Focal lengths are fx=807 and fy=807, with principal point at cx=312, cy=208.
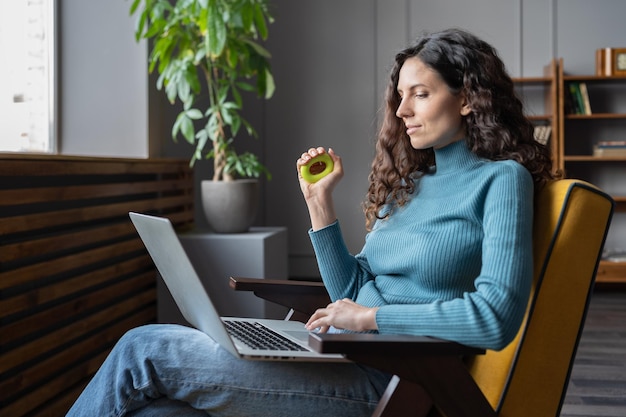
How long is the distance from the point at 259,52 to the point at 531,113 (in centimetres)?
273

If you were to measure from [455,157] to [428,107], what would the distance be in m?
0.12

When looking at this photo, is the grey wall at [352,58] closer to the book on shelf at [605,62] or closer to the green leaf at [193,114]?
the book on shelf at [605,62]

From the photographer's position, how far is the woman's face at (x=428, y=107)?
161cm

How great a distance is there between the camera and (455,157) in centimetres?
164

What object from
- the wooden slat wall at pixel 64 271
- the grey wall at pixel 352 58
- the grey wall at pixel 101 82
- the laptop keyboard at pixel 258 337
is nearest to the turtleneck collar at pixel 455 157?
the laptop keyboard at pixel 258 337

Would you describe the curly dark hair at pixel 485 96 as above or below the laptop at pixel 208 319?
above

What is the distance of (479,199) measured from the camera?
1.51m

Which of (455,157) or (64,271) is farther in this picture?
(64,271)

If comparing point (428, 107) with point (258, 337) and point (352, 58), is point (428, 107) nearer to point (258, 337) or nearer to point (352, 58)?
point (258, 337)

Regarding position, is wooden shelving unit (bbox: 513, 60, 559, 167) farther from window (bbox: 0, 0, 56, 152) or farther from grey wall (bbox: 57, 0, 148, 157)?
window (bbox: 0, 0, 56, 152)

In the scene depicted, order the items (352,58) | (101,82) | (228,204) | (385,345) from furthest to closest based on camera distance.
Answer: (352,58)
(228,204)
(101,82)
(385,345)

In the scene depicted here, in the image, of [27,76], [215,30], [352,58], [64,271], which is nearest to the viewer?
[64,271]

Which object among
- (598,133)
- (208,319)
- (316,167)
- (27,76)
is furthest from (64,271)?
(598,133)

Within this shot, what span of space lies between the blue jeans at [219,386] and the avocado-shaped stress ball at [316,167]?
18.5 inches
